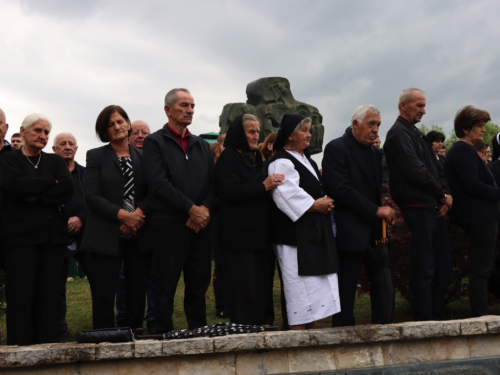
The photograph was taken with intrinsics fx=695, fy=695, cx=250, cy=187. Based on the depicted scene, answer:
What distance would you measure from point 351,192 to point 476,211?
159 cm

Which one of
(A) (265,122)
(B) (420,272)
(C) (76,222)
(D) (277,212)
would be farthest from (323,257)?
(A) (265,122)

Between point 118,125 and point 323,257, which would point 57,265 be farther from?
point 323,257

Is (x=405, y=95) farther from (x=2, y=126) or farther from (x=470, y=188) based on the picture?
(x=2, y=126)

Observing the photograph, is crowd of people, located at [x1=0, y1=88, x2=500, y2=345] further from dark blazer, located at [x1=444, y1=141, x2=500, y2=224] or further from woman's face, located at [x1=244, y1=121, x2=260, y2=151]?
dark blazer, located at [x1=444, y1=141, x2=500, y2=224]

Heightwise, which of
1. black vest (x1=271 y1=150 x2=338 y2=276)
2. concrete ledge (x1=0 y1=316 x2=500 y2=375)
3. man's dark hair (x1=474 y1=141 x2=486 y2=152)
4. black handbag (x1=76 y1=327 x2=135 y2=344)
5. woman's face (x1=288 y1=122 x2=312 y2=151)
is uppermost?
man's dark hair (x1=474 y1=141 x2=486 y2=152)

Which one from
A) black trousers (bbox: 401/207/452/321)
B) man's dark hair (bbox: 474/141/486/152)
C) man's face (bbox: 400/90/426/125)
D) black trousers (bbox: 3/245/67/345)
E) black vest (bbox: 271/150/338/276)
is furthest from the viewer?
man's dark hair (bbox: 474/141/486/152)

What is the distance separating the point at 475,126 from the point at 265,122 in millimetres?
13837

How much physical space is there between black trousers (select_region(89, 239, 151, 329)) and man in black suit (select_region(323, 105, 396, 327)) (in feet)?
5.82

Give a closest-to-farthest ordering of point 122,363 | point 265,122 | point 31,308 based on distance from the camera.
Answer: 1. point 122,363
2. point 31,308
3. point 265,122

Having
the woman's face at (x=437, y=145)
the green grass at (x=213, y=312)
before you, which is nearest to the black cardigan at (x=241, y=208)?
the green grass at (x=213, y=312)

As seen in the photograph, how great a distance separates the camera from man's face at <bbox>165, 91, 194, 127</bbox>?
20.9ft

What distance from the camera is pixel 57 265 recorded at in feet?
19.6

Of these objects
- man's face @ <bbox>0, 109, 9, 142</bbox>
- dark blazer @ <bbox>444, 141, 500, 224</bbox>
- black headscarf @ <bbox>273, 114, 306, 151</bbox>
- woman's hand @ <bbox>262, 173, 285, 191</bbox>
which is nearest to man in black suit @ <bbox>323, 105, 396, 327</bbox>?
black headscarf @ <bbox>273, 114, 306, 151</bbox>

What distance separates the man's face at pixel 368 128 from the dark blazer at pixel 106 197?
2.05 meters
